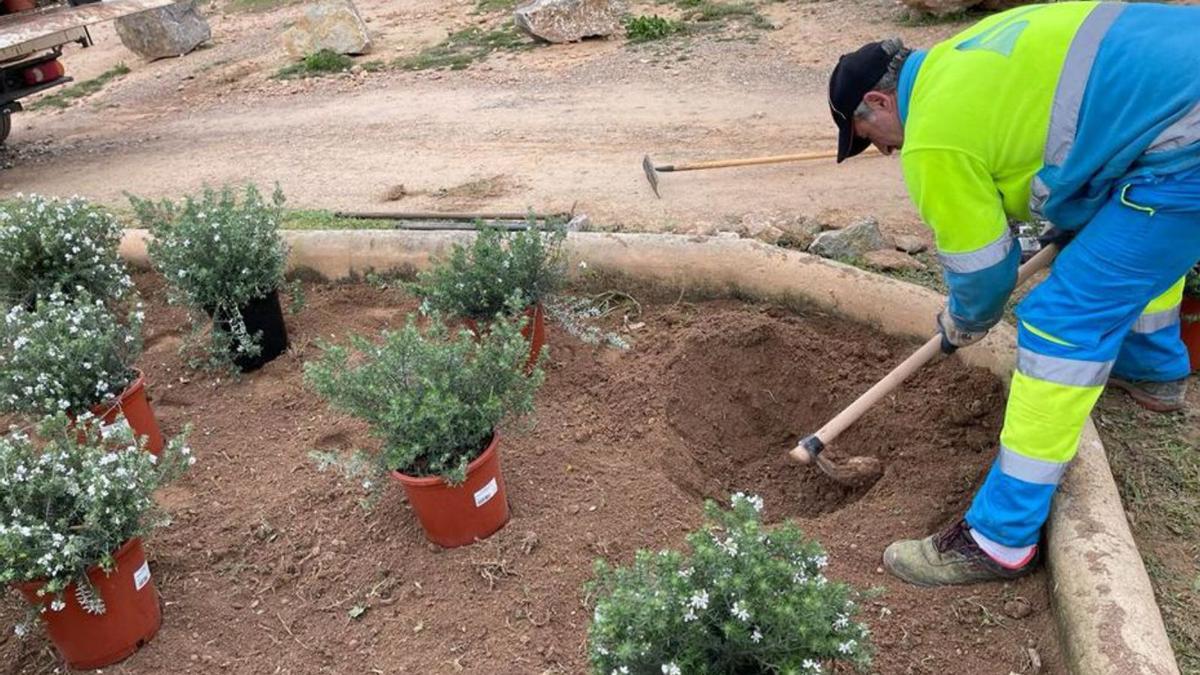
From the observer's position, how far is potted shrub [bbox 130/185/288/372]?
4004mm

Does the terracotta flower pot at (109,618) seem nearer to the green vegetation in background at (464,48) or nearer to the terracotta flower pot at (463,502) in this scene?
the terracotta flower pot at (463,502)

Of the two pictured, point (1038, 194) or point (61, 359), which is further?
point (61, 359)

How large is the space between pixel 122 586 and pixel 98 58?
12029 millimetres

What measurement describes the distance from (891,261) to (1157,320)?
1.25 metres

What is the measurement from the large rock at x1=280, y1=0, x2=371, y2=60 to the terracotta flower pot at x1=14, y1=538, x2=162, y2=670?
888 cm

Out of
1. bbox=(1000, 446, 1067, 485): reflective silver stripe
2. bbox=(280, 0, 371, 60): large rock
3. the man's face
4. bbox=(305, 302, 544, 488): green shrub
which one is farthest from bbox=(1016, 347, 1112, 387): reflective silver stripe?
bbox=(280, 0, 371, 60): large rock

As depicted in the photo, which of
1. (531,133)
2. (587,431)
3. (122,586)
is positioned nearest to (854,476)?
(587,431)

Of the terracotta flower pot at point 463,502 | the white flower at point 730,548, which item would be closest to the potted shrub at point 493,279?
the terracotta flower pot at point 463,502

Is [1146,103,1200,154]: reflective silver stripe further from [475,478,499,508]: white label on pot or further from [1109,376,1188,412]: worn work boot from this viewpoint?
[475,478,499,508]: white label on pot

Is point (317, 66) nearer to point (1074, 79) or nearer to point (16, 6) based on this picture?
point (16, 6)

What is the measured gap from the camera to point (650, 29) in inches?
387

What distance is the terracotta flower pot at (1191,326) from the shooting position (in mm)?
3588

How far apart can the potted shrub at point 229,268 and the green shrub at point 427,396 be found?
46.1 inches

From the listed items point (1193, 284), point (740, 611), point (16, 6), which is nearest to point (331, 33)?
point (16, 6)
